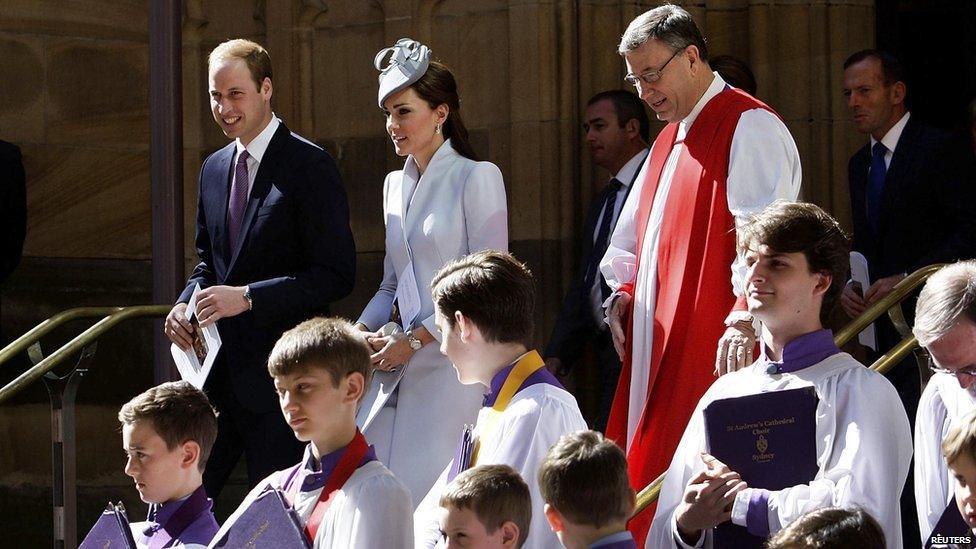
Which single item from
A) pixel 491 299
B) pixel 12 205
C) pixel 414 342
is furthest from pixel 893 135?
pixel 12 205

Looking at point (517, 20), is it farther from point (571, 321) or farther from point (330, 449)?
point (330, 449)

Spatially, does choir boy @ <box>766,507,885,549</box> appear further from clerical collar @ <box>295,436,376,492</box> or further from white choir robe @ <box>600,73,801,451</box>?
white choir robe @ <box>600,73,801,451</box>

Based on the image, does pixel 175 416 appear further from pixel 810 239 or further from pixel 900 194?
pixel 900 194

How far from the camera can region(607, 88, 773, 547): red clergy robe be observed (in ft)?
16.0

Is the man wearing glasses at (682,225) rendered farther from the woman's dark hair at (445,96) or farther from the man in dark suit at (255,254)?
the man in dark suit at (255,254)

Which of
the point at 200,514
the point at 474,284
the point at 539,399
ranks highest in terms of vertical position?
the point at 474,284

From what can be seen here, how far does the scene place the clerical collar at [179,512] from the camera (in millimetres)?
4289

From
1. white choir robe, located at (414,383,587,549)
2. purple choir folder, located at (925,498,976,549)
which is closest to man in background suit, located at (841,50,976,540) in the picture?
white choir robe, located at (414,383,587,549)

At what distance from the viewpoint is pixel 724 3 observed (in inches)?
301

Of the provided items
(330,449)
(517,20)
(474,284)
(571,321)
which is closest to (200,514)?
(330,449)

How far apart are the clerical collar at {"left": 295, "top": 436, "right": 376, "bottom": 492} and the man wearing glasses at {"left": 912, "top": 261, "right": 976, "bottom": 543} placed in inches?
49.4

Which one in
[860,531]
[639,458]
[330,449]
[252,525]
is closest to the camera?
[860,531]

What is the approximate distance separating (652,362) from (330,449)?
1.29 m

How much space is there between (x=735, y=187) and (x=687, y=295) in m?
0.33
